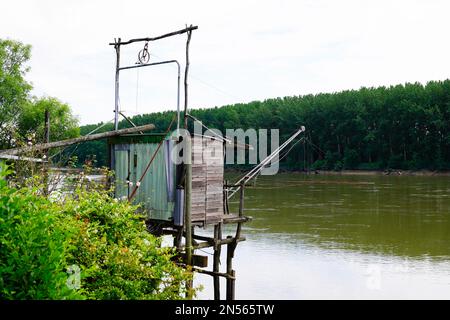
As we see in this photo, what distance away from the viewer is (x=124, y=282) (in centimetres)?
855

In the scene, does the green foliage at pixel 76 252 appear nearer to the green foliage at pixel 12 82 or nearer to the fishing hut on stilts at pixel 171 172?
the fishing hut on stilts at pixel 171 172

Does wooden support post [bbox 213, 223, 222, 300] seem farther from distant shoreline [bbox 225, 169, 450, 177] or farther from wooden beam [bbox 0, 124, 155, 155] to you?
distant shoreline [bbox 225, 169, 450, 177]

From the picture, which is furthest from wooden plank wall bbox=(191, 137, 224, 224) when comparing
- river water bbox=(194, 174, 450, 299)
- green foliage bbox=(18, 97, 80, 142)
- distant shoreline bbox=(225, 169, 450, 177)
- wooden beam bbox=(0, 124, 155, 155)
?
distant shoreline bbox=(225, 169, 450, 177)

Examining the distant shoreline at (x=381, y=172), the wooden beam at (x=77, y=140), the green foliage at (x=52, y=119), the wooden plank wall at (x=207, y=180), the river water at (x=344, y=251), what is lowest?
the river water at (x=344, y=251)

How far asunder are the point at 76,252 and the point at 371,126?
91.5m

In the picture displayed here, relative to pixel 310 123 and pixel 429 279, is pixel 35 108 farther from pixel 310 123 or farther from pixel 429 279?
pixel 310 123

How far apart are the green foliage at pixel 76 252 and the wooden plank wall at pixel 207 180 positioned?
5406 mm

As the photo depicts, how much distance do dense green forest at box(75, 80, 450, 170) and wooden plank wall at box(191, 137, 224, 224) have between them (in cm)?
6063

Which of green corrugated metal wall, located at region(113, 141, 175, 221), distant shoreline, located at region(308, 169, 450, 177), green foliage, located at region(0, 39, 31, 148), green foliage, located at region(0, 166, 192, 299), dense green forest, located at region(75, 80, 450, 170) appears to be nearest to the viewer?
green foliage, located at region(0, 166, 192, 299)

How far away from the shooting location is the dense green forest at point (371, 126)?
280ft

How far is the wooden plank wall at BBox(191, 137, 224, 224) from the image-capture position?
635 inches

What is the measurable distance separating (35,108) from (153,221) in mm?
42184

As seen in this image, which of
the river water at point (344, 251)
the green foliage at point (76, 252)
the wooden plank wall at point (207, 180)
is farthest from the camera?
the river water at point (344, 251)

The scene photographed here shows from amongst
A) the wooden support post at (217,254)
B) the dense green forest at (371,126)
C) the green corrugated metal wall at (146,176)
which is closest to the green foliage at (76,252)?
the green corrugated metal wall at (146,176)
